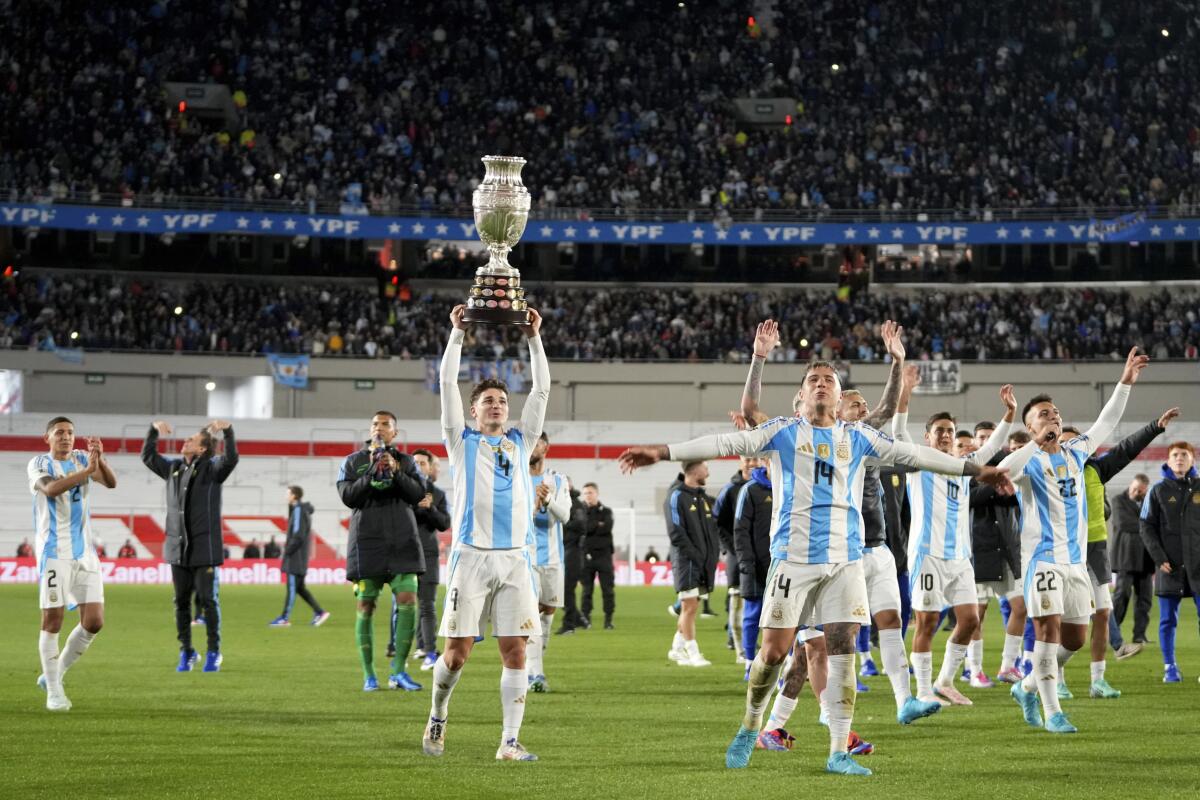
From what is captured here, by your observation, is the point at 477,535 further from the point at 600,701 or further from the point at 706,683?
the point at 706,683

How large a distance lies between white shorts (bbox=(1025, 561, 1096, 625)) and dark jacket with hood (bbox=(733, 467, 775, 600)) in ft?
9.74

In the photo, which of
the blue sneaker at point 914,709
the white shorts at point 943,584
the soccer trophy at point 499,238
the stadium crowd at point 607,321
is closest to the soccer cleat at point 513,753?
the soccer trophy at point 499,238

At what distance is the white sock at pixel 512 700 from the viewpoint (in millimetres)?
9023

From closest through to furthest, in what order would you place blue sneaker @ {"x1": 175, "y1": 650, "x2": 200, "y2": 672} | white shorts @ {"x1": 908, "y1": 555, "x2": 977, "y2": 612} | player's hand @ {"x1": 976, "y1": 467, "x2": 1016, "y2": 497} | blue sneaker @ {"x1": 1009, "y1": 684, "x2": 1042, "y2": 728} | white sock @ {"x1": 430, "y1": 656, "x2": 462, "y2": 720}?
player's hand @ {"x1": 976, "y1": 467, "x2": 1016, "y2": 497} → white sock @ {"x1": 430, "y1": 656, "x2": 462, "y2": 720} → blue sneaker @ {"x1": 1009, "y1": 684, "x2": 1042, "y2": 728} → white shorts @ {"x1": 908, "y1": 555, "x2": 977, "y2": 612} → blue sneaker @ {"x1": 175, "y1": 650, "x2": 200, "y2": 672}

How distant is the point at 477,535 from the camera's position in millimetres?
9125

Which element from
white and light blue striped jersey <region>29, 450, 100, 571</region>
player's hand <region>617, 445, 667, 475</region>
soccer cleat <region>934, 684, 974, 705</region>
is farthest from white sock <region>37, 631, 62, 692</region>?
soccer cleat <region>934, 684, 974, 705</region>

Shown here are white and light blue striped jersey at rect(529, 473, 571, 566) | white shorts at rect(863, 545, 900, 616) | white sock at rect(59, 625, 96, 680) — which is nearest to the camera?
white shorts at rect(863, 545, 900, 616)

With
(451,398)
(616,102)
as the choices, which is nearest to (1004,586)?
(451,398)

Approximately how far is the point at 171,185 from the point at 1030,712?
1681 inches

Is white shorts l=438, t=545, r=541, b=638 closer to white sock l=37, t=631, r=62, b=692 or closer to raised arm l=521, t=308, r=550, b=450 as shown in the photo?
raised arm l=521, t=308, r=550, b=450

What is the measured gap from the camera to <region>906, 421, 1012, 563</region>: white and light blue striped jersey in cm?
1209

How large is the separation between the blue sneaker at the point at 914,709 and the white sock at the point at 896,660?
11cm

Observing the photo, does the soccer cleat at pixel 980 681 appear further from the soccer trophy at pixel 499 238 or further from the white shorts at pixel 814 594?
the soccer trophy at pixel 499 238

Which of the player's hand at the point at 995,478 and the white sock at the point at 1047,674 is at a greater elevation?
the player's hand at the point at 995,478
